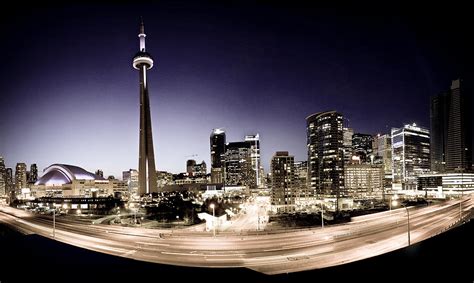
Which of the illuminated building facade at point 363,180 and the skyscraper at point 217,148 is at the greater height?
the skyscraper at point 217,148

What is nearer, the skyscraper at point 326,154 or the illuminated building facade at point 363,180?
the skyscraper at point 326,154

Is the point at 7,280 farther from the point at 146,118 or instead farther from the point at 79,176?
the point at 79,176

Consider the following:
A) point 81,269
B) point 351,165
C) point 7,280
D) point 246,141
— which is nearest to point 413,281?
point 81,269

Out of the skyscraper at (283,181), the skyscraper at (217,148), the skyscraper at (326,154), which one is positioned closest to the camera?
the skyscraper at (283,181)

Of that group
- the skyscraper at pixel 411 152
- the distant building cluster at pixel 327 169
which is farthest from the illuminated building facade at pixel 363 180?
the skyscraper at pixel 411 152

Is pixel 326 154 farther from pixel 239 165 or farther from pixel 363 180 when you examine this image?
pixel 239 165

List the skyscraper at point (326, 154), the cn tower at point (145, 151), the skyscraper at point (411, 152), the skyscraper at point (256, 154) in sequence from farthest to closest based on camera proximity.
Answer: the skyscraper at point (256, 154) → the skyscraper at point (411, 152) → the skyscraper at point (326, 154) → the cn tower at point (145, 151)

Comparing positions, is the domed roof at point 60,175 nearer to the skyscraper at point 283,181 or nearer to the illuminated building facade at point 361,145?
the skyscraper at point 283,181

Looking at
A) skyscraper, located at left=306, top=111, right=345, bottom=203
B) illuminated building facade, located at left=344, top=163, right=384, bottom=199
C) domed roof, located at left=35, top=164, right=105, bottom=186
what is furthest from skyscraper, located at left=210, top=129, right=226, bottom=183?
domed roof, located at left=35, top=164, right=105, bottom=186
